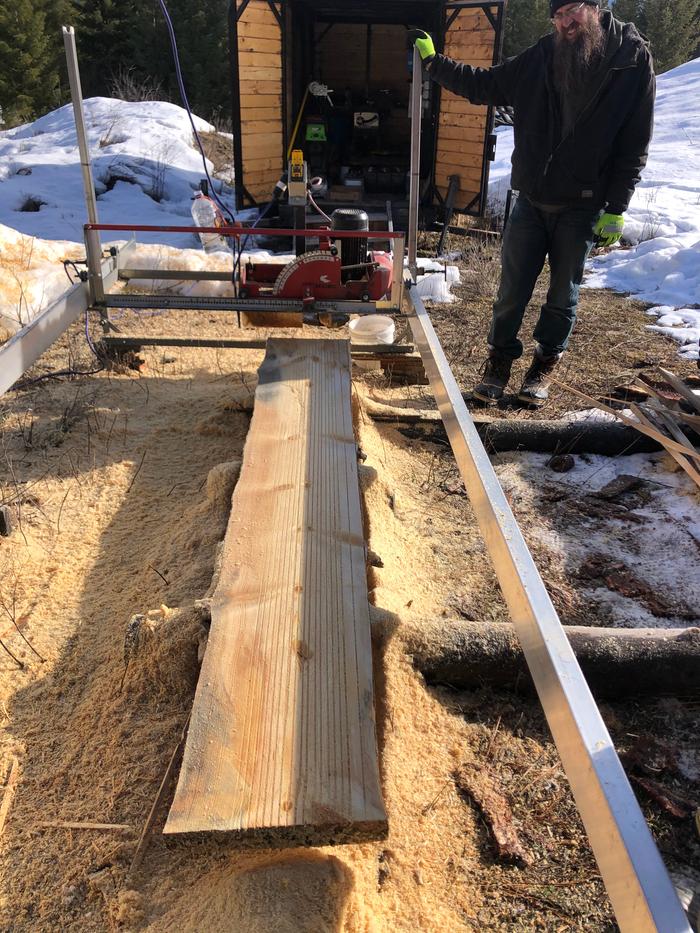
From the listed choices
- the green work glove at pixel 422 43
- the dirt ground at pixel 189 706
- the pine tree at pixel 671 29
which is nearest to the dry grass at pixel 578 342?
the dirt ground at pixel 189 706

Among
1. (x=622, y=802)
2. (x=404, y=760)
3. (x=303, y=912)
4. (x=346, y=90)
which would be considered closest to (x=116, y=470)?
(x=404, y=760)

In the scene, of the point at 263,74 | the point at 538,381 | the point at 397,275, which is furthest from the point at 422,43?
the point at 263,74

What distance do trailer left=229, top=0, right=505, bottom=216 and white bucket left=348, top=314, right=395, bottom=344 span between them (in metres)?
4.63

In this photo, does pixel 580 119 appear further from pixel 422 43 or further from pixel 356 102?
pixel 356 102

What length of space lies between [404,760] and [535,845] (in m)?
0.38

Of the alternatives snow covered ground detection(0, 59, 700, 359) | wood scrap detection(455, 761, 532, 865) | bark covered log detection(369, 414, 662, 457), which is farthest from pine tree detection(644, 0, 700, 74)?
wood scrap detection(455, 761, 532, 865)

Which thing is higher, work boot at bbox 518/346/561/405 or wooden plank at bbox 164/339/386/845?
wooden plank at bbox 164/339/386/845

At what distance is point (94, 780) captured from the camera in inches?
75.3

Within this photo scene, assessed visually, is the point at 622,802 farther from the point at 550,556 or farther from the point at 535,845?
the point at 550,556

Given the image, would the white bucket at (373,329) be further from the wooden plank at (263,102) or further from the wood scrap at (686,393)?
the wooden plank at (263,102)

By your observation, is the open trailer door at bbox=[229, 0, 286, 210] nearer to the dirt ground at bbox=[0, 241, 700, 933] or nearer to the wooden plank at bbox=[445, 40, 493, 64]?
the wooden plank at bbox=[445, 40, 493, 64]

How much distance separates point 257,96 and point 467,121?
267 centimetres

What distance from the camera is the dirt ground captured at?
1.62m

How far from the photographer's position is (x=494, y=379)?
4.64 m
